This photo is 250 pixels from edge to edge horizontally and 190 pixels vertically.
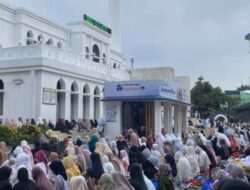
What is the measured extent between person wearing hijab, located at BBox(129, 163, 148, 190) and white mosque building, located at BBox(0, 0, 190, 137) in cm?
1146

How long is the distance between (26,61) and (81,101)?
20.3ft

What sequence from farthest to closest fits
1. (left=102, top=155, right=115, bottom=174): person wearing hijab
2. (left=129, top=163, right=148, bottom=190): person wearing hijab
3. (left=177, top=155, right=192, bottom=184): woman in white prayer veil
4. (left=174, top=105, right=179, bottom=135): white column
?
(left=174, top=105, right=179, bottom=135): white column
(left=177, top=155, right=192, bottom=184): woman in white prayer veil
(left=102, top=155, right=115, bottom=174): person wearing hijab
(left=129, top=163, right=148, bottom=190): person wearing hijab

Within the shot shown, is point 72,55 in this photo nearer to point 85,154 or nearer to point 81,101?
point 81,101

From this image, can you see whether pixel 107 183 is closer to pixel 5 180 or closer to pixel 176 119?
pixel 5 180

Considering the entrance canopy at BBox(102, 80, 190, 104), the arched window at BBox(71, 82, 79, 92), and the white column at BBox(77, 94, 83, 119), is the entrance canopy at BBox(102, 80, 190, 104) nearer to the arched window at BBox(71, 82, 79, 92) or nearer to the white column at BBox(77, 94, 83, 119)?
the arched window at BBox(71, 82, 79, 92)

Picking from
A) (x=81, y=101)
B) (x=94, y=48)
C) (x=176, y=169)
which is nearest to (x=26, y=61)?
(x=81, y=101)

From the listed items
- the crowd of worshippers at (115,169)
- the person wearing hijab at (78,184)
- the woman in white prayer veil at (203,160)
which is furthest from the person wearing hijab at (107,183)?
the woman in white prayer veil at (203,160)

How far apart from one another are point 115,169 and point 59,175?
6.60 feet

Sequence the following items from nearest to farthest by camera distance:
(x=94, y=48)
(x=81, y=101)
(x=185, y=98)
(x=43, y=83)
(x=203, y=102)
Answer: (x=185, y=98) → (x=43, y=83) → (x=81, y=101) → (x=94, y=48) → (x=203, y=102)

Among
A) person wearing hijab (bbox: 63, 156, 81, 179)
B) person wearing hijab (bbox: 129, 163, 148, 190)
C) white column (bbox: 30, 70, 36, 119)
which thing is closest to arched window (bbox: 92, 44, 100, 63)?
white column (bbox: 30, 70, 36, 119)

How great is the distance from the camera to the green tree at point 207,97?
162 ft

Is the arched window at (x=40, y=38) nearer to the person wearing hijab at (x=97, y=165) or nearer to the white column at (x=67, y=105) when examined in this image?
the white column at (x=67, y=105)

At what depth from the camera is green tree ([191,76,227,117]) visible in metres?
49.5

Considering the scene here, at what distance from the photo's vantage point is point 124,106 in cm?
1759
